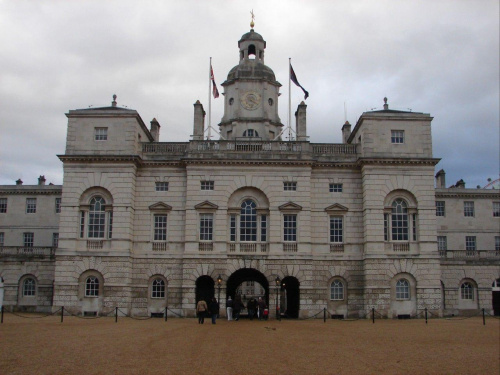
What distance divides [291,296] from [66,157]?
1894cm

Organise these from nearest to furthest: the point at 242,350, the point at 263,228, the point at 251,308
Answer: the point at 242,350
the point at 251,308
the point at 263,228

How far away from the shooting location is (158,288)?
40188mm

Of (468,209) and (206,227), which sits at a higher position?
(468,209)

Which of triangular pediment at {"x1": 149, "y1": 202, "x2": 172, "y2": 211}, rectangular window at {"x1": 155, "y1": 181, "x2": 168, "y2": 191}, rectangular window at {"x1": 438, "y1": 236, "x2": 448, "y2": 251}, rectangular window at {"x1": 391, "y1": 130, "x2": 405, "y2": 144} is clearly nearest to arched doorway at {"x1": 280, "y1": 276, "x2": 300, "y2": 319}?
triangular pediment at {"x1": 149, "y1": 202, "x2": 172, "y2": 211}

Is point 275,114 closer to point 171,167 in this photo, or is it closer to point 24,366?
point 171,167

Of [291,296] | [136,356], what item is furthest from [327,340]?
[291,296]

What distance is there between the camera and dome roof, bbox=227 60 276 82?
48125mm

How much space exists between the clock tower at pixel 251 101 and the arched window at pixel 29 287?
63.3 feet

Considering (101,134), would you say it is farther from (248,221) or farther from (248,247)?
(248,247)

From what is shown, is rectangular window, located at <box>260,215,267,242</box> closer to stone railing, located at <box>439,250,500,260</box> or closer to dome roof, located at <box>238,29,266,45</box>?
stone railing, located at <box>439,250,500,260</box>

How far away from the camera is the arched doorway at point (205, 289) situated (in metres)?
41.1

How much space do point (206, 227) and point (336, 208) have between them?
30.2 feet

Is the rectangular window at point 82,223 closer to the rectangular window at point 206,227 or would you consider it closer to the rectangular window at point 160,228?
the rectangular window at point 160,228

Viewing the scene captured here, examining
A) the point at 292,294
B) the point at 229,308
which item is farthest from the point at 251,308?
the point at 292,294
